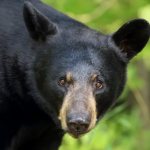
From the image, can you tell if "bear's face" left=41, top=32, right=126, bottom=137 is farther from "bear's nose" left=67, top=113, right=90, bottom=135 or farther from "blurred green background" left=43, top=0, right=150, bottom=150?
"blurred green background" left=43, top=0, right=150, bottom=150

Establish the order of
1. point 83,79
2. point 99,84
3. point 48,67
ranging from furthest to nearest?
point 48,67 < point 99,84 < point 83,79

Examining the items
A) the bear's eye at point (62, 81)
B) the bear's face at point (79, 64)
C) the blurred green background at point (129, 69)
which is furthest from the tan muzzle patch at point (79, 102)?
the blurred green background at point (129, 69)

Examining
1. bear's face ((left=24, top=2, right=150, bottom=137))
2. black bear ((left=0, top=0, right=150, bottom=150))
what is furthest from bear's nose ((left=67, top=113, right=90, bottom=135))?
black bear ((left=0, top=0, right=150, bottom=150))

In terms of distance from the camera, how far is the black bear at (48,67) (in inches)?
301

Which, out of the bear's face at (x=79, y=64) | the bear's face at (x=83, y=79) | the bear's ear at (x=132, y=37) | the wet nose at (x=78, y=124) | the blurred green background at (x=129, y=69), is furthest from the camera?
the blurred green background at (x=129, y=69)

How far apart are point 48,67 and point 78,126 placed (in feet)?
2.60

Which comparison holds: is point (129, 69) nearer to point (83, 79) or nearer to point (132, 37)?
point (132, 37)

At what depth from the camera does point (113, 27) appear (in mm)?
12453

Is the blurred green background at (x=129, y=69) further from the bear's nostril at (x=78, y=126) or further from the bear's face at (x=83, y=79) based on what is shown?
the bear's nostril at (x=78, y=126)

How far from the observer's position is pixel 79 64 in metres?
7.64

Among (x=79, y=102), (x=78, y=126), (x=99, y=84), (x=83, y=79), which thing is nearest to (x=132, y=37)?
(x=99, y=84)

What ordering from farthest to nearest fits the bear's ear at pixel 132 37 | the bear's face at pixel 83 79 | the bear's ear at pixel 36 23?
the bear's ear at pixel 132 37
the bear's ear at pixel 36 23
the bear's face at pixel 83 79

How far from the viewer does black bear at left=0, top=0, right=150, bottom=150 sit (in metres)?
7.66

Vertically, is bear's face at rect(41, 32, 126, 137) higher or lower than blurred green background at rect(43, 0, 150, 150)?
higher
